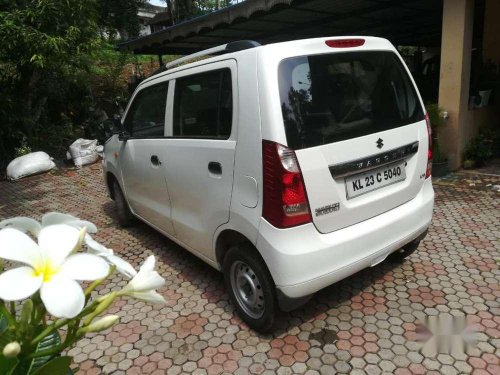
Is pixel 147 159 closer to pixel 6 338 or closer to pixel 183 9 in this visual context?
pixel 6 338

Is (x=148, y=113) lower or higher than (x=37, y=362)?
higher

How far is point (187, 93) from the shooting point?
3146 mm

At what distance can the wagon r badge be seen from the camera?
7.64ft

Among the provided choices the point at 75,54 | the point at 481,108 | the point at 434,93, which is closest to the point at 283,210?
the point at 481,108

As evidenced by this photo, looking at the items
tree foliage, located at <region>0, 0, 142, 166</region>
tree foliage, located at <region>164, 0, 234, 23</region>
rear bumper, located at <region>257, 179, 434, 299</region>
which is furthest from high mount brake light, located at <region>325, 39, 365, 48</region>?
tree foliage, located at <region>164, 0, 234, 23</region>

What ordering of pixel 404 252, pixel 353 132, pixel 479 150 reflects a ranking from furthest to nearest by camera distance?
pixel 479 150 < pixel 404 252 < pixel 353 132

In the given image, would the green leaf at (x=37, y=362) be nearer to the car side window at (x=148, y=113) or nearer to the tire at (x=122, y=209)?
the car side window at (x=148, y=113)

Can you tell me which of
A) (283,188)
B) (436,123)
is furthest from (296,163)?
(436,123)

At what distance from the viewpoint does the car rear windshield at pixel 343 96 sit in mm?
2312

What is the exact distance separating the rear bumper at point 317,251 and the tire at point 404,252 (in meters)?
0.75

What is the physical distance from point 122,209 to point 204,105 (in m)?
2.41

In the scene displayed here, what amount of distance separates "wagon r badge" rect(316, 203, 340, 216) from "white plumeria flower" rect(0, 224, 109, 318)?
1.67m

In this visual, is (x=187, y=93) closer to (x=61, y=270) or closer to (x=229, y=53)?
(x=229, y=53)

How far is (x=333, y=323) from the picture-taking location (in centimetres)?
273
